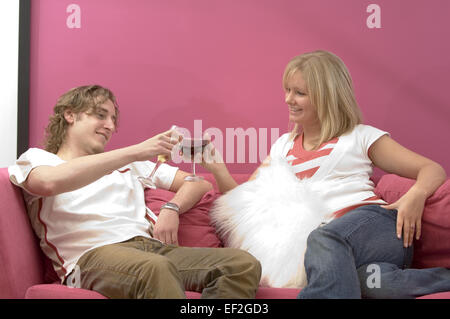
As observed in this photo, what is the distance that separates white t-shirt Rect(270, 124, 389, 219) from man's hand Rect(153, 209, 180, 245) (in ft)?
1.78

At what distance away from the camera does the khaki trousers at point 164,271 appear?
1.36 m

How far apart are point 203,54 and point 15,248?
138 centimetres

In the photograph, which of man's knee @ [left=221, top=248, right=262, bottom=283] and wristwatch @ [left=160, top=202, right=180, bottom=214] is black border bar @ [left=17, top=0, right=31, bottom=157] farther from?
man's knee @ [left=221, top=248, right=262, bottom=283]

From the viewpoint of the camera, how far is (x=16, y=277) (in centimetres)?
149

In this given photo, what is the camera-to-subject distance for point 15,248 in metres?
1.52

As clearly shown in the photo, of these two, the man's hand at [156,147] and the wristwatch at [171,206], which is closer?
the man's hand at [156,147]

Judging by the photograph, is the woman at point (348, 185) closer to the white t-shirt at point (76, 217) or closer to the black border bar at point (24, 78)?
the white t-shirt at point (76, 217)

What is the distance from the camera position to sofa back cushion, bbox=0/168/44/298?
1468 millimetres

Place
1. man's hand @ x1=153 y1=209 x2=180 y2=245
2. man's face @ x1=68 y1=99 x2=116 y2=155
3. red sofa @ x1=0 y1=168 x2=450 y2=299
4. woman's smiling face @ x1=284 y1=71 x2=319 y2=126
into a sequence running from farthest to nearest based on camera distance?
woman's smiling face @ x1=284 y1=71 x2=319 y2=126 → man's face @ x1=68 y1=99 x2=116 y2=155 → man's hand @ x1=153 y1=209 x2=180 y2=245 → red sofa @ x1=0 y1=168 x2=450 y2=299

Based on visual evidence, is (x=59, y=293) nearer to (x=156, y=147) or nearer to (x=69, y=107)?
(x=156, y=147)

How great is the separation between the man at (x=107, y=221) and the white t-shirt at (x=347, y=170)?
0.45 metres
